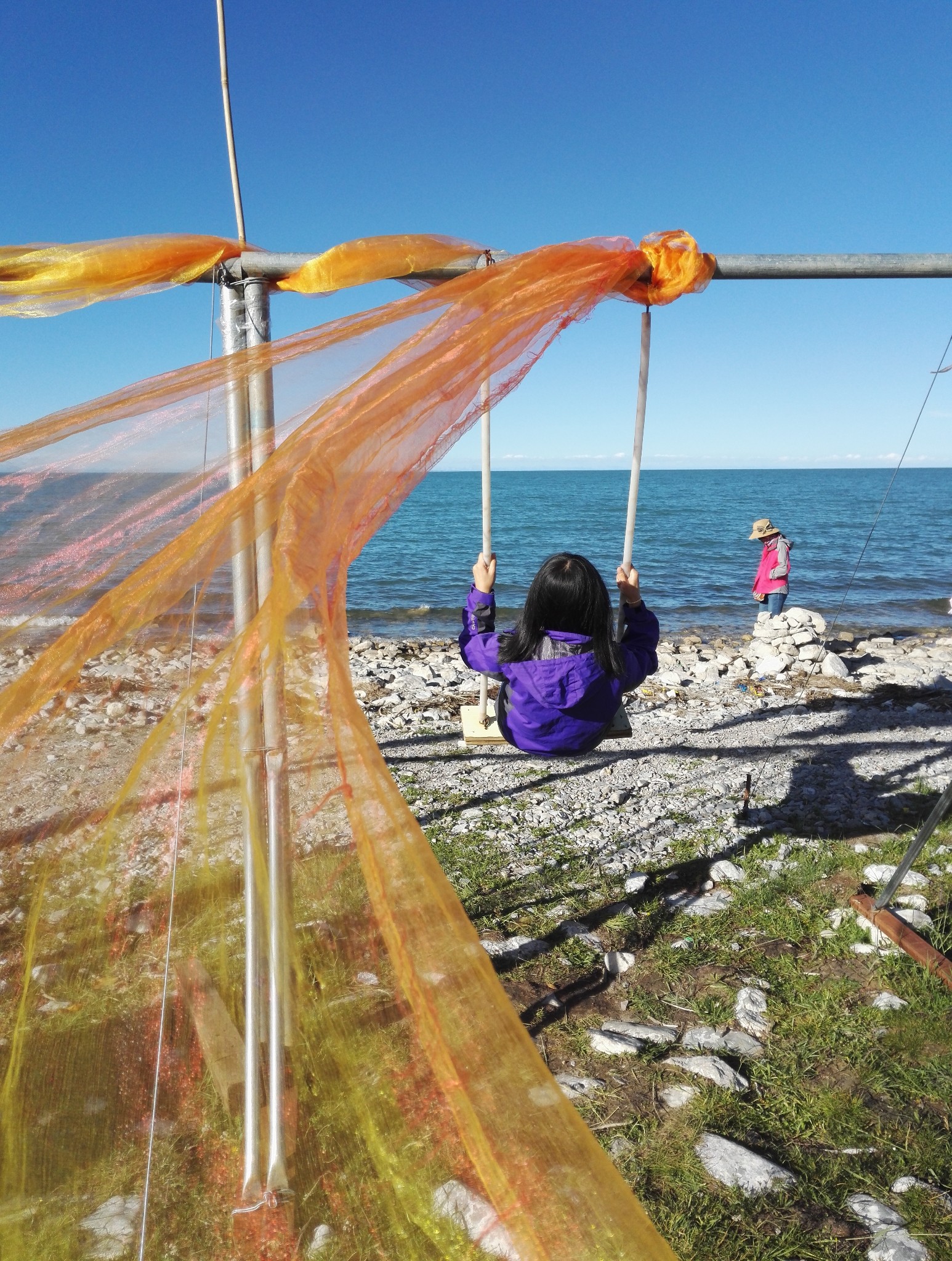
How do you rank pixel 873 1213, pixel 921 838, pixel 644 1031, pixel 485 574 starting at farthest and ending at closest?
pixel 921 838 < pixel 485 574 < pixel 644 1031 < pixel 873 1213

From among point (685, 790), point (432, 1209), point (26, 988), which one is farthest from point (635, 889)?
point (26, 988)

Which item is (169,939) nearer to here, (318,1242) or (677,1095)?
(318,1242)

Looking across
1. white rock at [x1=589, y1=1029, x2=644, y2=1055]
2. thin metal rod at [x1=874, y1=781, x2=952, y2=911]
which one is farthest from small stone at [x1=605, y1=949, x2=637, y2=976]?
thin metal rod at [x1=874, y1=781, x2=952, y2=911]

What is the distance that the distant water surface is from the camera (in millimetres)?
18828

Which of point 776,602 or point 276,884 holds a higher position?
point 276,884

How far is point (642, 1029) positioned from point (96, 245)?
143 inches

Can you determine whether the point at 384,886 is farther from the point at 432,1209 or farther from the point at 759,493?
the point at 759,493

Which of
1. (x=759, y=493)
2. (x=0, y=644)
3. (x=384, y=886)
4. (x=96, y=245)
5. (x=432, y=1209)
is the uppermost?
(x=96, y=245)

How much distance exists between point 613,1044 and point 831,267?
3131mm

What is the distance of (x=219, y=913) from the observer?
7.74 feet

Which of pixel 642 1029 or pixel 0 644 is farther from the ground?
pixel 0 644

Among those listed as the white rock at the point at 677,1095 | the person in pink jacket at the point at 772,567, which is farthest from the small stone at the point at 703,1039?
the person in pink jacket at the point at 772,567

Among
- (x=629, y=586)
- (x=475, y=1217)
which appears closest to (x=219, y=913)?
(x=475, y=1217)

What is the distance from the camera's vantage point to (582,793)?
616cm
